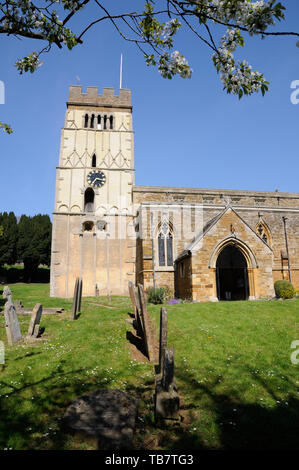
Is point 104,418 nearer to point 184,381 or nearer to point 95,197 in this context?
point 184,381

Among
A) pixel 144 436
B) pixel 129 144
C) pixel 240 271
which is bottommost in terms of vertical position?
pixel 144 436

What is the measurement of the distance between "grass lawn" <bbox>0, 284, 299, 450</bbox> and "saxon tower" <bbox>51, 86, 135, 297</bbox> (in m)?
14.8

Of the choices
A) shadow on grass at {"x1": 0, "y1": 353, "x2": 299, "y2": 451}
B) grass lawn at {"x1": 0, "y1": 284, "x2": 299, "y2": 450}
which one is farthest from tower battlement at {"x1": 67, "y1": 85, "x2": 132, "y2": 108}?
shadow on grass at {"x1": 0, "y1": 353, "x2": 299, "y2": 451}

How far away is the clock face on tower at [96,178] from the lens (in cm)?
2789

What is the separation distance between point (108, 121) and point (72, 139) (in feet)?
15.2

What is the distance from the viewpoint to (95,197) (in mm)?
27469

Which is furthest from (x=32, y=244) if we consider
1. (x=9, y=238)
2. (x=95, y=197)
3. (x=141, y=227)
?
(x=141, y=227)

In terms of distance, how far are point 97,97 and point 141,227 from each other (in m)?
18.7

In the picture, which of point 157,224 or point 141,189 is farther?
point 141,189

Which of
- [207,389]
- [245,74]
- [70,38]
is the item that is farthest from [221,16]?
[207,389]

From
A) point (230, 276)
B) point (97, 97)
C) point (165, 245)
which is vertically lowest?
point (230, 276)

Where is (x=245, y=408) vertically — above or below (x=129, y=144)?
below

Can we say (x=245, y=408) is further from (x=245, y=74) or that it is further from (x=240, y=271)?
(x=240, y=271)

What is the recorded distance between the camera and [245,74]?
3.73m
